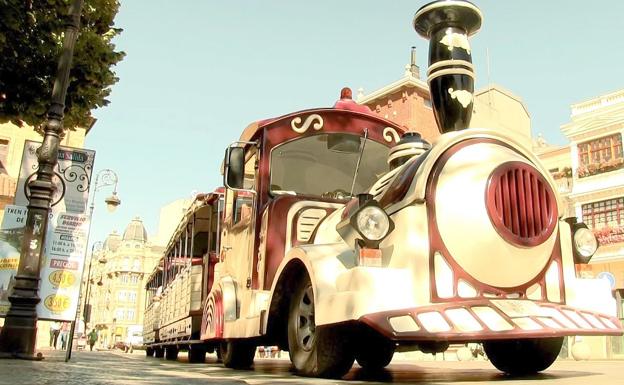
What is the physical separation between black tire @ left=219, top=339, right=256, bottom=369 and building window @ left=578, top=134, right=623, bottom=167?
23.1m

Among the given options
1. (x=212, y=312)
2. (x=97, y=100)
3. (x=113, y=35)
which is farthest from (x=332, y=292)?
(x=113, y=35)

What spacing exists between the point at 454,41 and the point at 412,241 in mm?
2251

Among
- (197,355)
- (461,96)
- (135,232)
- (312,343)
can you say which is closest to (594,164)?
(197,355)

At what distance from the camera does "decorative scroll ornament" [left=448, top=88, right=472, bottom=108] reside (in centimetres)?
512

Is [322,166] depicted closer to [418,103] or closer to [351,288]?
[351,288]

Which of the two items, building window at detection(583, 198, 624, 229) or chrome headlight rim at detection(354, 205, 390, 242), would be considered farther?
building window at detection(583, 198, 624, 229)

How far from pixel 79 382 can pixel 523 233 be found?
→ 9.64ft

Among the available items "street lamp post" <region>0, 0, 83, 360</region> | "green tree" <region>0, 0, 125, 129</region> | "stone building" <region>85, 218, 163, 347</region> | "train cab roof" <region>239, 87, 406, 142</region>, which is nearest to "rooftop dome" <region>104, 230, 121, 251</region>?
"stone building" <region>85, 218, 163, 347</region>

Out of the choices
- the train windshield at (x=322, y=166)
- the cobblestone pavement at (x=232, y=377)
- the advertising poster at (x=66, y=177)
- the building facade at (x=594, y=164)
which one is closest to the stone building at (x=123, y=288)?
the building facade at (x=594, y=164)

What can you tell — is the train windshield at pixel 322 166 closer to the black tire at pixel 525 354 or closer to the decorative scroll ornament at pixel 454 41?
the decorative scroll ornament at pixel 454 41

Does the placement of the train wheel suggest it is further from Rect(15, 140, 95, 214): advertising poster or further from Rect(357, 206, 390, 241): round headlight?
Rect(15, 140, 95, 214): advertising poster

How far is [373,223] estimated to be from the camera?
397cm

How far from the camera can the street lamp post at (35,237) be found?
669cm

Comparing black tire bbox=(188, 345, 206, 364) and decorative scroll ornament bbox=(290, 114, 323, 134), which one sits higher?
decorative scroll ornament bbox=(290, 114, 323, 134)
